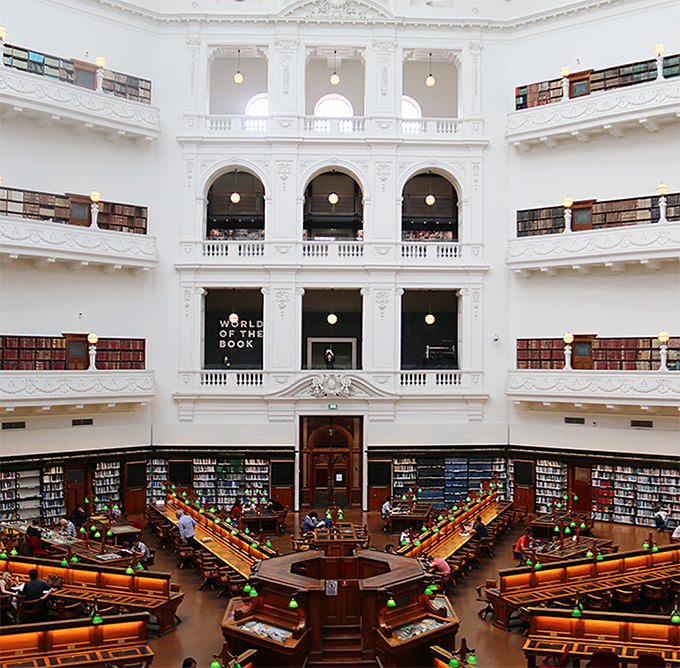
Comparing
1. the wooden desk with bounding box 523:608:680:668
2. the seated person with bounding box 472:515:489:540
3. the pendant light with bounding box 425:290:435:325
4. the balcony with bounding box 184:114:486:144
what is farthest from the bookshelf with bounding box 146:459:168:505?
the wooden desk with bounding box 523:608:680:668

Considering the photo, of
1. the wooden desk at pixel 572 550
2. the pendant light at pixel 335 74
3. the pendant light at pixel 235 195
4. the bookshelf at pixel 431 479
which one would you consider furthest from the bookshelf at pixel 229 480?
the pendant light at pixel 335 74

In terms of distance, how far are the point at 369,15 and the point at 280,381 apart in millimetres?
11023

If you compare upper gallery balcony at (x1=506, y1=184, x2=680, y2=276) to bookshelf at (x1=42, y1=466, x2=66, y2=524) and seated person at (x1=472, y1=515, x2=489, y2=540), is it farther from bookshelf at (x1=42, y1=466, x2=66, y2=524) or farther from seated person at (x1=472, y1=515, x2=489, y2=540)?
bookshelf at (x1=42, y1=466, x2=66, y2=524)

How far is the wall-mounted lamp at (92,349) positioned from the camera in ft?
58.1

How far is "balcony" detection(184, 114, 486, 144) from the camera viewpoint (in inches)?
771

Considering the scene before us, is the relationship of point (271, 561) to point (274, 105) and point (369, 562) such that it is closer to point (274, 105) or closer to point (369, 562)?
point (369, 562)

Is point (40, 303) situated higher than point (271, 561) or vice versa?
point (40, 303)

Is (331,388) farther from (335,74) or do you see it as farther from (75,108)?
(335,74)

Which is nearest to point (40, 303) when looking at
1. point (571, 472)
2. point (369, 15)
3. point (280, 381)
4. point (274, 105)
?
point (280, 381)

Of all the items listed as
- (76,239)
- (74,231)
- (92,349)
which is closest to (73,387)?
(92,349)

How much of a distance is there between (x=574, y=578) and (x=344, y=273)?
1068cm

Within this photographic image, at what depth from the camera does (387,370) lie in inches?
756

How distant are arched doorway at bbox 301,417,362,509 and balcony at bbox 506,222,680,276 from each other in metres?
6.75

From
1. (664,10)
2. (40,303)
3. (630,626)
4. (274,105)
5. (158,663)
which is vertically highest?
(664,10)
